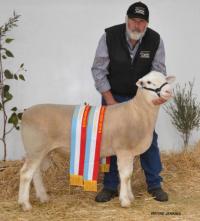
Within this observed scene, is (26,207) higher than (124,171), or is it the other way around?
(124,171)

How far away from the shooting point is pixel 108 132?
3.78 metres

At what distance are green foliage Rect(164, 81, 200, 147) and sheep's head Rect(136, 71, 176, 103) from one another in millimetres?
1830

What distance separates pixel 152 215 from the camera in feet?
12.1

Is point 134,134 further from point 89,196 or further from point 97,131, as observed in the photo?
point 89,196

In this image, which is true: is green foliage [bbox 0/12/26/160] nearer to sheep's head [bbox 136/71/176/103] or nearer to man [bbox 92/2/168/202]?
man [bbox 92/2/168/202]

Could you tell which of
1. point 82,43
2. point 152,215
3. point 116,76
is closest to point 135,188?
point 152,215

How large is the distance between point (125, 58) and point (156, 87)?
515mm

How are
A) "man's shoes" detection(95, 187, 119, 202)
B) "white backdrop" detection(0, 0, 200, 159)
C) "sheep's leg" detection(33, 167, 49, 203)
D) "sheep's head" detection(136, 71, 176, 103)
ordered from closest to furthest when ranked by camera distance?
"sheep's head" detection(136, 71, 176, 103)
"sheep's leg" detection(33, 167, 49, 203)
"man's shoes" detection(95, 187, 119, 202)
"white backdrop" detection(0, 0, 200, 159)

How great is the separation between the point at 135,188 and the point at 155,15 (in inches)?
87.7

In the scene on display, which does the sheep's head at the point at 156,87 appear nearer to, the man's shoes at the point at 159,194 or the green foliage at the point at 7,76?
the man's shoes at the point at 159,194

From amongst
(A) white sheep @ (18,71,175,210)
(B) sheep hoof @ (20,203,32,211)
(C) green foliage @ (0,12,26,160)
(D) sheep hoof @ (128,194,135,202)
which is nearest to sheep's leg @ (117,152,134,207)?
(A) white sheep @ (18,71,175,210)

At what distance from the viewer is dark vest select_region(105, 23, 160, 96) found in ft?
13.1

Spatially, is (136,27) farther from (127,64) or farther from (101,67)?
(101,67)

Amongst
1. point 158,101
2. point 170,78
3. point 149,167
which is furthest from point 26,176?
point 170,78
